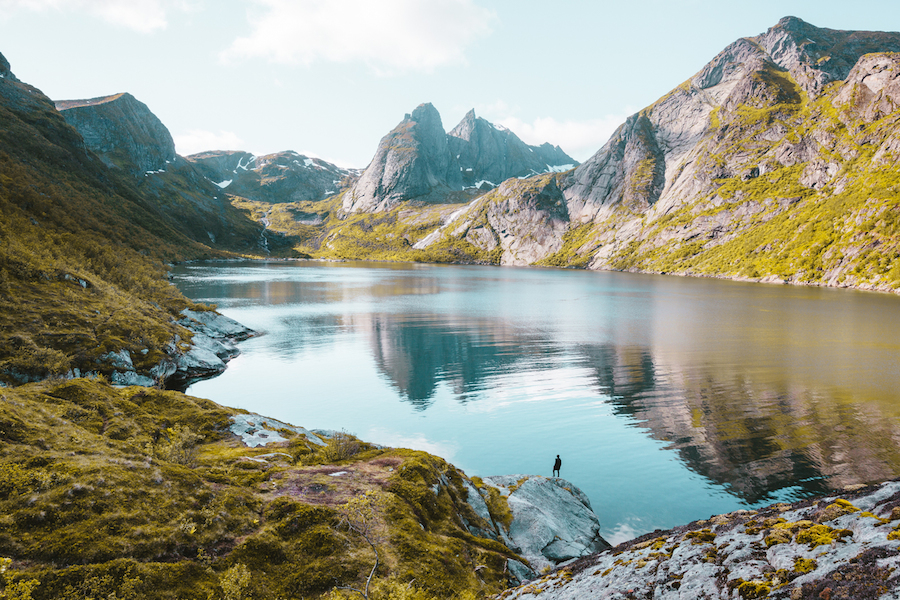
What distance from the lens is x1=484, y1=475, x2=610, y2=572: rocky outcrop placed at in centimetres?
1870

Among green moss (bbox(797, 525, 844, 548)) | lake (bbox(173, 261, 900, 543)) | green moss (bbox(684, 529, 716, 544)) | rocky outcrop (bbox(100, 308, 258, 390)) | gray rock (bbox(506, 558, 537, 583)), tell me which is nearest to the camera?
green moss (bbox(797, 525, 844, 548))

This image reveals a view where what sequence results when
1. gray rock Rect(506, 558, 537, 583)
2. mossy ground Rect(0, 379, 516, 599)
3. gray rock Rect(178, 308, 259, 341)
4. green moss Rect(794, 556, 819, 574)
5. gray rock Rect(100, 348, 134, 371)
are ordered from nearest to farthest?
green moss Rect(794, 556, 819, 574), mossy ground Rect(0, 379, 516, 599), gray rock Rect(506, 558, 537, 583), gray rock Rect(100, 348, 134, 371), gray rock Rect(178, 308, 259, 341)

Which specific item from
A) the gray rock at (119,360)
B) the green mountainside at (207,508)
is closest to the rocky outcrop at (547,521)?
the green mountainside at (207,508)

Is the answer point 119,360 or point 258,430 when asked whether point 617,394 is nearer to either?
point 258,430

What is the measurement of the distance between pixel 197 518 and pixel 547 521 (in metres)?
15.1

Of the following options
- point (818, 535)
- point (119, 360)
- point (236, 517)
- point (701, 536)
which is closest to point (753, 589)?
point (818, 535)

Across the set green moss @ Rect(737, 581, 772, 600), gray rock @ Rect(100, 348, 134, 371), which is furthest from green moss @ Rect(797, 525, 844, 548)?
gray rock @ Rect(100, 348, 134, 371)

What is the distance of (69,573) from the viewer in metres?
8.81

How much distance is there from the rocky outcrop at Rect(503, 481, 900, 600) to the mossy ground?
3.77 m

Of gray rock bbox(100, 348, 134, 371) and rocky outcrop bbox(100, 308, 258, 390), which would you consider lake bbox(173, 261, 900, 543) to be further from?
gray rock bbox(100, 348, 134, 371)

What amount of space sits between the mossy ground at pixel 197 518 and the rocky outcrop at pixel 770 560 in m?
3.77

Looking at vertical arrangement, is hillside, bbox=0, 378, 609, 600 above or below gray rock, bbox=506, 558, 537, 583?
above

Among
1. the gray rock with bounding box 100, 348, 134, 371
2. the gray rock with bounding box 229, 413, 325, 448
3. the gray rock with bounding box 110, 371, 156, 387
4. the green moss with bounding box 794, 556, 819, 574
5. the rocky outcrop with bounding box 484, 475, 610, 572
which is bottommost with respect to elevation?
the rocky outcrop with bounding box 484, 475, 610, 572

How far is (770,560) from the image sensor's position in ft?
31.0
